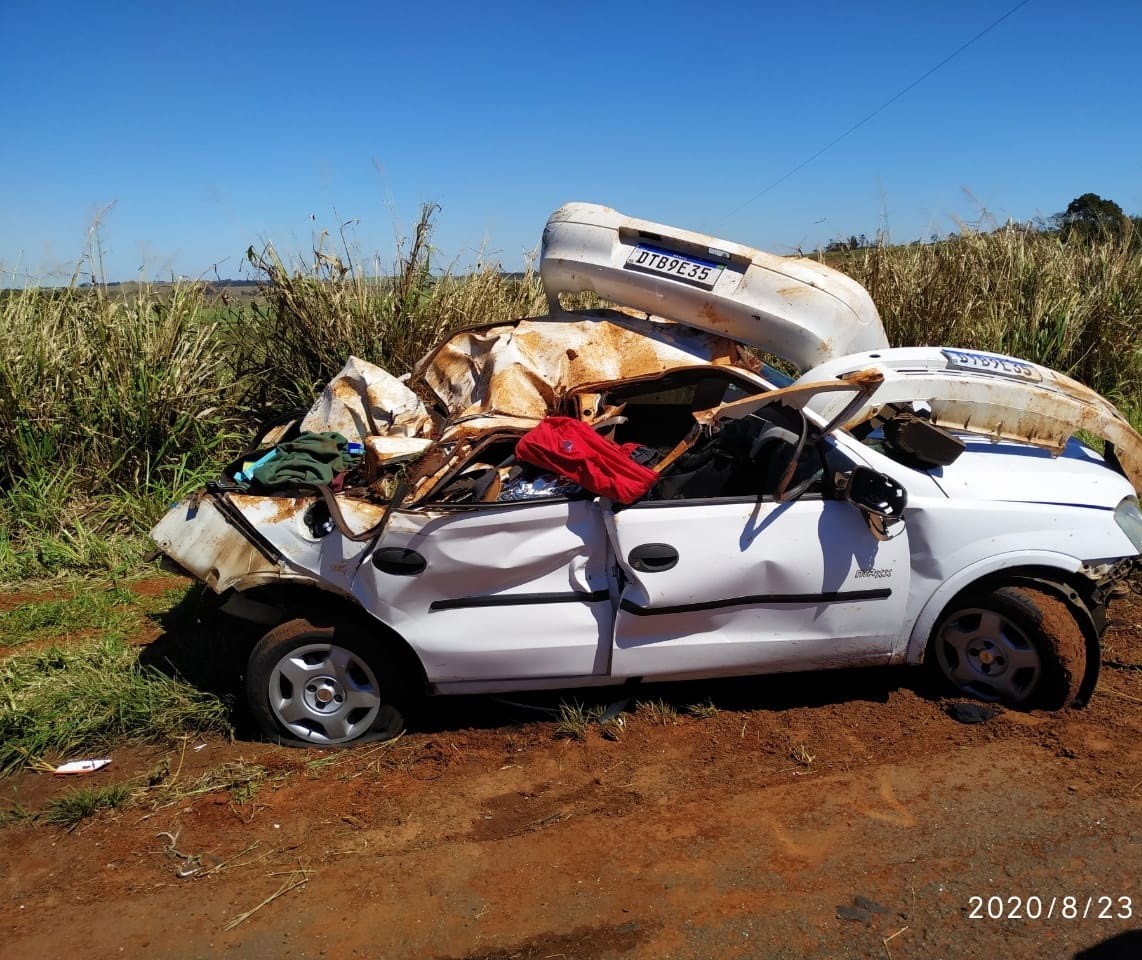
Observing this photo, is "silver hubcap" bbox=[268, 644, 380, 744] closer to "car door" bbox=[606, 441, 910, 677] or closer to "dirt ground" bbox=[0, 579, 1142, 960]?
"dirt ground" bbox=[0, 579, 1142, 960]

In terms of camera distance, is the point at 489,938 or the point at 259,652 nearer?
the point at 489,938

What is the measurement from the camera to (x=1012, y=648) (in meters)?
4.19

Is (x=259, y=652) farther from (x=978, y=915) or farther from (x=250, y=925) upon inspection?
(x=978, y=915)

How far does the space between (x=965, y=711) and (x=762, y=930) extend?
1733 millimetres

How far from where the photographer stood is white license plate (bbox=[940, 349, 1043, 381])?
4480 millimetres

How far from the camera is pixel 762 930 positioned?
10.2 feet

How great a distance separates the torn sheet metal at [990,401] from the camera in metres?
4.36

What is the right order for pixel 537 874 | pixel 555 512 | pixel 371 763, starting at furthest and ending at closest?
pixel 371 763 → pixel 555 512 → pixel 537 874

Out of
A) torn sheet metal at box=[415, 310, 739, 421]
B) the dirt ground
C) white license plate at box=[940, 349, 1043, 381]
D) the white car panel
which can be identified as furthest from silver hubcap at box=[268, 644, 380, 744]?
white license plate at box=[940, 349, 1043, 381]

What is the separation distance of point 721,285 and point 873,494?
154 cm

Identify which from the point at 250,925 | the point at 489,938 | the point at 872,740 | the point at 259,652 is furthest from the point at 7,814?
the point at 872,740

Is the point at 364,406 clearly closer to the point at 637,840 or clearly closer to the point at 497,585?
the point at 497,585

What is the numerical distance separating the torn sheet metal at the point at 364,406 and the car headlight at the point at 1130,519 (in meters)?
3.57

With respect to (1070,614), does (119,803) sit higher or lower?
lower
